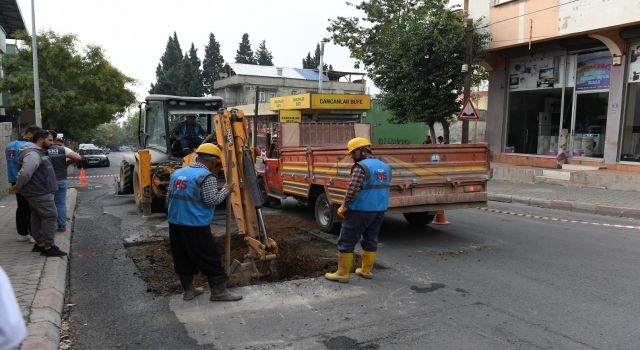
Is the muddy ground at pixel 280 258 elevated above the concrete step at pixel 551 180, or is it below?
below

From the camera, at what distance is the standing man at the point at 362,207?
5.41 meters

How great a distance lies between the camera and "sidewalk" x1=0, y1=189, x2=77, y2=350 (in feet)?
12.6

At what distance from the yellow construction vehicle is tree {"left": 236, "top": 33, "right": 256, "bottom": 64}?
246ft

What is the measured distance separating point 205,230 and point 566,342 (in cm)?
329

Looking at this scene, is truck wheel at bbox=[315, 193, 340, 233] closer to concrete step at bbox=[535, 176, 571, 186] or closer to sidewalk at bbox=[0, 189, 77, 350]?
sidewalk at bbox=[0, 189, 77, 350]

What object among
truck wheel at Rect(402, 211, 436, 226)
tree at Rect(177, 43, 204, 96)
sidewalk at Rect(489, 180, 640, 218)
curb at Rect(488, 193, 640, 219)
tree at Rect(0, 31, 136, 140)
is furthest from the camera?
Answer: tree at Rect(177, 43, 204, 96)

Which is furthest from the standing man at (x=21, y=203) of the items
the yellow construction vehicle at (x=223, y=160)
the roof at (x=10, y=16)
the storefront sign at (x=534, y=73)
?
the roof at (x=10, y=16)

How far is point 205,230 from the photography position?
462cm

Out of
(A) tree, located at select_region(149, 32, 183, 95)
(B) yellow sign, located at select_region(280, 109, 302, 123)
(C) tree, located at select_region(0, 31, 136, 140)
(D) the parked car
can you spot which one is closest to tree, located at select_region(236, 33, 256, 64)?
(A) tree, located at select_region(149, 32, 183, 95)

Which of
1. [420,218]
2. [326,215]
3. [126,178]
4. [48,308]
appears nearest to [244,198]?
[48,308]

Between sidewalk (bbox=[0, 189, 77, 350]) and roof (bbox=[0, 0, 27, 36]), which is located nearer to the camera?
sidewalk (bbox=[0, 189, 77, 350])

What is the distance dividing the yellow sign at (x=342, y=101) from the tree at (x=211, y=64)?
61407mm

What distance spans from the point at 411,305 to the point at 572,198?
9.35m

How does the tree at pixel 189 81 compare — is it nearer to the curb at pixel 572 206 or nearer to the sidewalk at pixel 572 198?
the sidewalk at pixel 572 198
